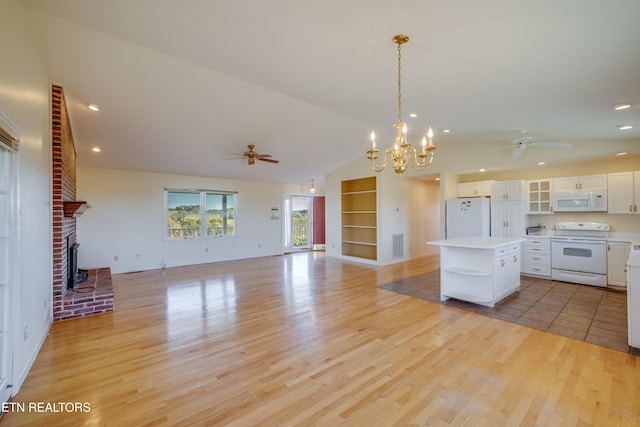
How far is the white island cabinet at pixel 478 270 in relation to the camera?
4.06 meters

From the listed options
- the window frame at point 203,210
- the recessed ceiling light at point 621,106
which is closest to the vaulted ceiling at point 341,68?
the recessed ceiling light at point 621,106

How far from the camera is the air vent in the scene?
1883 millimetres

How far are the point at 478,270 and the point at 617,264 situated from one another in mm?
2992

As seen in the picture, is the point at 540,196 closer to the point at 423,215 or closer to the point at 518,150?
the point at 518,150

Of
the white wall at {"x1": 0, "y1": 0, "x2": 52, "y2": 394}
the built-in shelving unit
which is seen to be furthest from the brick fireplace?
the built-in shelving unit

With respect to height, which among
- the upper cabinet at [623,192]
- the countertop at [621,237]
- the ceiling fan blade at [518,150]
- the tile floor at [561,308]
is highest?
the ceiling fan blade at [518,150]

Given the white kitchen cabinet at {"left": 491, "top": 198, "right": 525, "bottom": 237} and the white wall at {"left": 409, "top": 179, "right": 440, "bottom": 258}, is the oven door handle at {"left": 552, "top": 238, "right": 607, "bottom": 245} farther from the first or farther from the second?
the white wall at {"left": 409, "top": 179, "right": 440, "bottom": 258}

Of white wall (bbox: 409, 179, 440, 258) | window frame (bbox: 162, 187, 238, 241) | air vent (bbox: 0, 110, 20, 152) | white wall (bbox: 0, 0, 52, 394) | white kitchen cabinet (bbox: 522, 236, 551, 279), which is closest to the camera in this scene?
air vent (bbox: 0, 110, 20, 152)

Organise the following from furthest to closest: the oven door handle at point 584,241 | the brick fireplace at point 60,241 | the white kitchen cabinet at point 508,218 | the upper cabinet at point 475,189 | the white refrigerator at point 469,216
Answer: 1. the upper cabinet at point 475,189
2. the white refrigerator at point 469,216
3. the white kitchen cabinet at point 508,218
4. the oven door handle at point 584,241
5. the brick fireplace at point 60,241

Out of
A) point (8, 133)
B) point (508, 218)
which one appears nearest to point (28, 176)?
point (8, 133)

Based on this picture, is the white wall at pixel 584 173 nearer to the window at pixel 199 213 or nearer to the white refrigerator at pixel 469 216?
the white refrigerator at pixel 469 216

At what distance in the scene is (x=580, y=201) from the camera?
18.2 feet

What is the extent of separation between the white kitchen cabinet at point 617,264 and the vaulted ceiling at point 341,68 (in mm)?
1691

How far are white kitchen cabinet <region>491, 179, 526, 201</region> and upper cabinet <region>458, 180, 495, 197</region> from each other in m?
0.26
